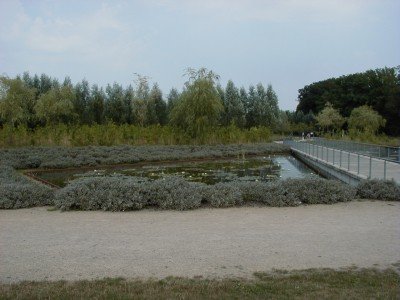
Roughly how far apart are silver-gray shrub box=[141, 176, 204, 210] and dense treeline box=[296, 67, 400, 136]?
5042 cm

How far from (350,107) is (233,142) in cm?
4134

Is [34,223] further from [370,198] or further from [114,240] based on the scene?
[370,198]

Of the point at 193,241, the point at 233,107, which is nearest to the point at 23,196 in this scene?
the point at 193,241

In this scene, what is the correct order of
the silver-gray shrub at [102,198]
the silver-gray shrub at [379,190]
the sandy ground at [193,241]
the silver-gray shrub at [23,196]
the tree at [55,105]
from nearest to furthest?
the sandy ground at [193,241], the silver-gray shrub at [102,198], the silver-gray shrub at [23,196], the silver-gray shrub at [379,190], the tree at [55,105]

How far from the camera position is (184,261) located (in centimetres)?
564

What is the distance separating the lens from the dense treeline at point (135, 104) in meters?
31.7

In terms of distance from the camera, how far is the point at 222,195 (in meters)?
9.63

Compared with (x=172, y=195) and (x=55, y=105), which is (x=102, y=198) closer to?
(x=172, y=195)

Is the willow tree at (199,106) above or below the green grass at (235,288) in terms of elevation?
above

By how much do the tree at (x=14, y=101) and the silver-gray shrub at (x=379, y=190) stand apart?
94.3 feet

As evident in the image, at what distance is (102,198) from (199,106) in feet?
71.9

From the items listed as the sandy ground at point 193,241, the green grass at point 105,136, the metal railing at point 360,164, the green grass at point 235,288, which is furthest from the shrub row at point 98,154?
the green grass at point 235,288

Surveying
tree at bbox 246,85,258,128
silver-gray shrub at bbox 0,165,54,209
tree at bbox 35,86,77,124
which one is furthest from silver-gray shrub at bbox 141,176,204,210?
tree at bbox 246,85,258,128

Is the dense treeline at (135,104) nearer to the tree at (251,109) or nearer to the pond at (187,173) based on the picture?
the tree at (251,109)
